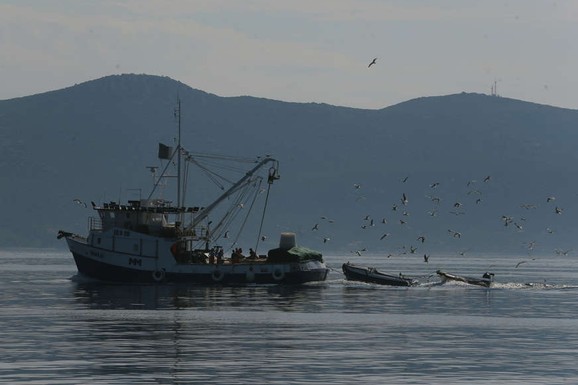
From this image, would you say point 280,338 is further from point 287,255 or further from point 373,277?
point 373,277

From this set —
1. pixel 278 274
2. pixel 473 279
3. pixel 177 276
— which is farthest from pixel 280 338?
pixel 473 279

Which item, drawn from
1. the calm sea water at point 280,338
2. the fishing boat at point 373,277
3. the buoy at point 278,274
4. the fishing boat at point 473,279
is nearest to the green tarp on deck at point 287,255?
the buoy at point 278,274

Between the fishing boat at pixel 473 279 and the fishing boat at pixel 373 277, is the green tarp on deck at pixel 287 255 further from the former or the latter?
the fishing boat at pixel 473 279

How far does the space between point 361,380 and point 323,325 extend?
31.6 metres

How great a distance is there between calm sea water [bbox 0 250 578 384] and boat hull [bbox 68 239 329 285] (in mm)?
6682

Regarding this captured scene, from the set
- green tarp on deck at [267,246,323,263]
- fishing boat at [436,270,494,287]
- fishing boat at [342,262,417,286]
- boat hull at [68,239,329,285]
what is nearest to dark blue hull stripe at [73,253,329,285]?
boat hull at [68,239,329,285]

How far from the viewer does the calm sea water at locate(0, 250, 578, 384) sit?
2633 inches

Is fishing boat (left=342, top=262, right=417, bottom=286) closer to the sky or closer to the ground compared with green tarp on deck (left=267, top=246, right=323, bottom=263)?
closer to the ground

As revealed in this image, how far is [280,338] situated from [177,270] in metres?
64.0

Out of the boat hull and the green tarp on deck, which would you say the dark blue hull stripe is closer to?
the boat hull

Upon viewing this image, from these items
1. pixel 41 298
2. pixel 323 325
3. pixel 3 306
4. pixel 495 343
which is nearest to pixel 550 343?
pixel 495 343

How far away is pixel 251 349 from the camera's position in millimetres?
78000

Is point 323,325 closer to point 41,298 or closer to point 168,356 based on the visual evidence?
point 168,356

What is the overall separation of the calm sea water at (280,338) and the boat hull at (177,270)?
6682 mm
